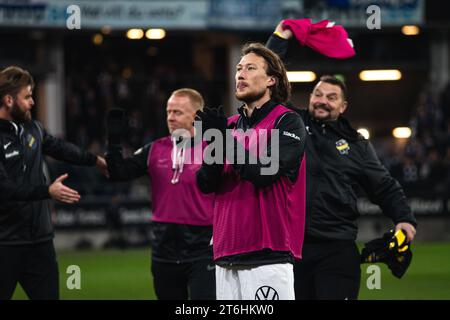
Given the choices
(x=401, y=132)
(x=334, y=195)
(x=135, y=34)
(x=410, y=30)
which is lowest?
(x=334, y=195)

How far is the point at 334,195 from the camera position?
7.87 metres

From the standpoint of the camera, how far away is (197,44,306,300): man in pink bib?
19.3 ft

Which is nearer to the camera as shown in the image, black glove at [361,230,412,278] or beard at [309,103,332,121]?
black glove at [361,230,412,278]

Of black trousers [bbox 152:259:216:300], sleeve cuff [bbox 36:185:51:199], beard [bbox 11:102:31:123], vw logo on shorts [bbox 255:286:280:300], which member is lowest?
black trousers [bbox 152:259:216:300]

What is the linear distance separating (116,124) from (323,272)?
2006 millimetres

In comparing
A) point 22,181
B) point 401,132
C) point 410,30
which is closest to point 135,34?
point 410,30

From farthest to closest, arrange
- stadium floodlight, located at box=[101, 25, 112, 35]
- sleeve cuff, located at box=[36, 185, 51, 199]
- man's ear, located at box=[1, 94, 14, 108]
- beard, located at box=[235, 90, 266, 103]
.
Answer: stadium floodlight, located at box=[101, 25, 112, 35] < man's ear, located at box=[1, 94, 14, 108] < sleeve cuff, located at box=[36, 185, 51, 199] < beard, located at box=[235, 90, 266, 103]

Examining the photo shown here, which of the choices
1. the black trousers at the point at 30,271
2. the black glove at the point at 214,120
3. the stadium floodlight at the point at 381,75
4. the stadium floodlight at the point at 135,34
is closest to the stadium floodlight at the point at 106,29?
the stadium floodlight at the point at 135,34

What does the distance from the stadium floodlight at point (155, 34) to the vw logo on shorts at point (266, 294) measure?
72.9ft

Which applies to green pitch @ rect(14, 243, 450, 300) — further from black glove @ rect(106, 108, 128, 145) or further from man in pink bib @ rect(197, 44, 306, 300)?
man in pink bib @ rect(197, 44, 306, 300)

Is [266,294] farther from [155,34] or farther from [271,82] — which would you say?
[155,34]

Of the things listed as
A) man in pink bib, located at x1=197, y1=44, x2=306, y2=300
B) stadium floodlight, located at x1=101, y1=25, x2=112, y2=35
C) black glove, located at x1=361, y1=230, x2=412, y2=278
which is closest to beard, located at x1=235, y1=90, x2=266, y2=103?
man in pink bib, located at x1=197, y1=44, x2=306, y2=300

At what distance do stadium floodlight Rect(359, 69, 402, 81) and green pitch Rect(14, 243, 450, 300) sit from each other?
10.7 metres
